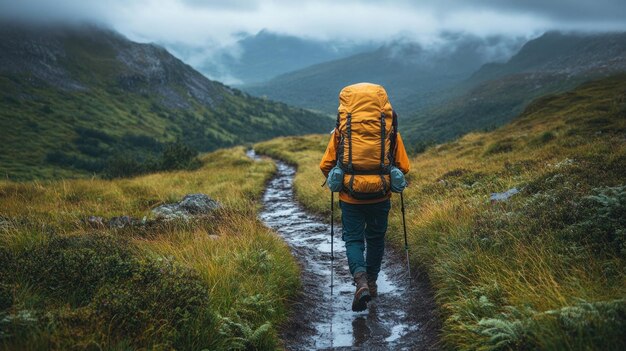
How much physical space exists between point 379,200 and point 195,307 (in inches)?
131

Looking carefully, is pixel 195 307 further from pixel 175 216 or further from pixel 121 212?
pixel 121 212

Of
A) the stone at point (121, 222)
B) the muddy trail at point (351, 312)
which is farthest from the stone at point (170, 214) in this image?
the muddy trail at point (351, 312)

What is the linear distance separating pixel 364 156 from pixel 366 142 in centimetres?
22

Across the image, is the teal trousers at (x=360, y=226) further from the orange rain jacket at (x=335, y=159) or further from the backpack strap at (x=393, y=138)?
the backpack strap at (x=393, y=138)

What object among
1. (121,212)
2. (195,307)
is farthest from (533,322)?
(121,212)

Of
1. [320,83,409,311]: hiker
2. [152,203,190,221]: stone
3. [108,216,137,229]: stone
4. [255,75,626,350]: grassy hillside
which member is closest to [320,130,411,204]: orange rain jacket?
[320,83,409,311]: hiker

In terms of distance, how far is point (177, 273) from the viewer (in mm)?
5281

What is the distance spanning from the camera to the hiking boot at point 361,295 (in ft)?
21.0

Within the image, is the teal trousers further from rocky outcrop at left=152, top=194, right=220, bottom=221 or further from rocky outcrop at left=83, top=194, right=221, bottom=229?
rocky outcrop at left=152, top=194, right=220, bottom=221

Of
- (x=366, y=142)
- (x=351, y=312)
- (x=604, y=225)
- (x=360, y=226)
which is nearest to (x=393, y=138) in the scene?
(x=366, y=142)

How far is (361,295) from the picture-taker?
637cm

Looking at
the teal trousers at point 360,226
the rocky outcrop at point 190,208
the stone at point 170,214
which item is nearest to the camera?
→ the teal trousers at point 360,226

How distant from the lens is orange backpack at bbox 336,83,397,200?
6.31 metres

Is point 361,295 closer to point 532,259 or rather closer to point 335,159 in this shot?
point 335,159
